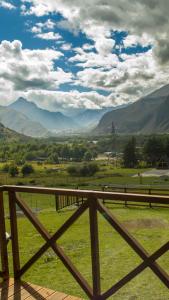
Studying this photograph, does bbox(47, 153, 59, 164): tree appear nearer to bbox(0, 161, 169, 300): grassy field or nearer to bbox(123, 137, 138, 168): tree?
bbox(123, 137, 138, 168): tree

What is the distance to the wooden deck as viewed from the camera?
313 cm

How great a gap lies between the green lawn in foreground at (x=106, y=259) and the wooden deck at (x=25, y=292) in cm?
118

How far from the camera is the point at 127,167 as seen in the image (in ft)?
279

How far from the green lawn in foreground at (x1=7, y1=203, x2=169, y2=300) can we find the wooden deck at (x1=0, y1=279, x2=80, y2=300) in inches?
46.5

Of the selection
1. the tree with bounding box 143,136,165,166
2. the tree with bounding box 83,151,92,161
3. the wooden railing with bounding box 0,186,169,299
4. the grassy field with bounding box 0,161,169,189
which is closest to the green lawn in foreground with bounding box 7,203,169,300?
the wooden railing with bounding box 0,186,169,299

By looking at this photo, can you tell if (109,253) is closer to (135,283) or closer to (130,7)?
(135,283)

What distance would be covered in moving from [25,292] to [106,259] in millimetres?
3076

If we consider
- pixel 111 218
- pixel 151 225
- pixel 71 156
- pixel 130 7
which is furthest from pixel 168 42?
pixel 71 156

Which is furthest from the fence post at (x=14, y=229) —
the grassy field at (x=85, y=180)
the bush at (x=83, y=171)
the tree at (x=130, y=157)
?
the tree at (x=130, y=157)

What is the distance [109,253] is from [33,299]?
356 centimetres

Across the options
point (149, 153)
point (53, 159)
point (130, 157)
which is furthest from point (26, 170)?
point (53, 159)

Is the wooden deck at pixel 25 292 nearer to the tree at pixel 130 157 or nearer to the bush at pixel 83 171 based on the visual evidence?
the bush at pixel 83 171

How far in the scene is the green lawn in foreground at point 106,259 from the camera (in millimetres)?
4477

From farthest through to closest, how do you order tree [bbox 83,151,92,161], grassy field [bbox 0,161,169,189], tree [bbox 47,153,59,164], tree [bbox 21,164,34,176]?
tree [bbox 83,151,92,161]
tree [bbox 47,153,59,164]
tree [bbox 21,164,34,176]
grassy field [bbox 0,161,169,189]
